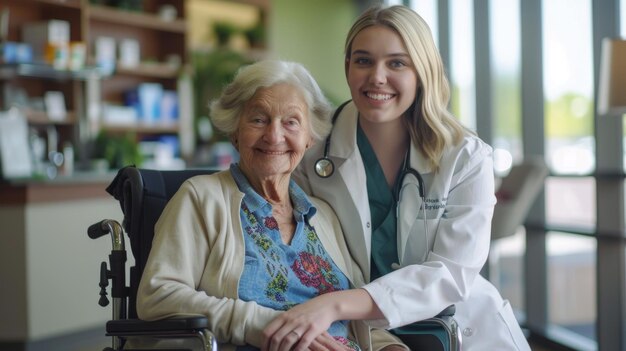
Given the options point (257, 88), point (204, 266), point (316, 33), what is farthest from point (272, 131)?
point (316, 33)

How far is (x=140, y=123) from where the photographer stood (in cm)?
647

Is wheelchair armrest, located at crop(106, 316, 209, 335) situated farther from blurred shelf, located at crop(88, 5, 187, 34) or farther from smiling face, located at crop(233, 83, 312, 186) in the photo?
blurred shelf, located at crop(88, 5, 187, 34)

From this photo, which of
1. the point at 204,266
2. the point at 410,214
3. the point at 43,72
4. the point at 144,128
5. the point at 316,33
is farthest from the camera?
the point at 316,33

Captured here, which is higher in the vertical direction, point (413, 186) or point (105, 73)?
point (105, 73)

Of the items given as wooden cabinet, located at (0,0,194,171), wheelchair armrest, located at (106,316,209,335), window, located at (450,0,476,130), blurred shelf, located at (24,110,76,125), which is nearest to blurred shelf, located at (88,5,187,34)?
wooden cabinet, located at (0,0,194,171)

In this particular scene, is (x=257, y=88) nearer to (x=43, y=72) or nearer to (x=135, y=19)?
(x=43, y=72)

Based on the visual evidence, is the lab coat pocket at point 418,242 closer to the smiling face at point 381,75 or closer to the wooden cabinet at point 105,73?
the smiling face at point 381,75

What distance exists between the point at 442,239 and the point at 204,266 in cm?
63

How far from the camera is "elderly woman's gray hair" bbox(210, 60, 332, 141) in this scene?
2.05 metres

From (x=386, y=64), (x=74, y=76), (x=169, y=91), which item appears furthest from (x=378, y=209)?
(x=169, y=91)

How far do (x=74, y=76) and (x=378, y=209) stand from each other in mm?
4207

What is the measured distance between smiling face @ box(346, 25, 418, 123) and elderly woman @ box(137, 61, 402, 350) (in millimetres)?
122

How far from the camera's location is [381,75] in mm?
2096

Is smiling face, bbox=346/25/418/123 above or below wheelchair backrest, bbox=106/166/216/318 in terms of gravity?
above
